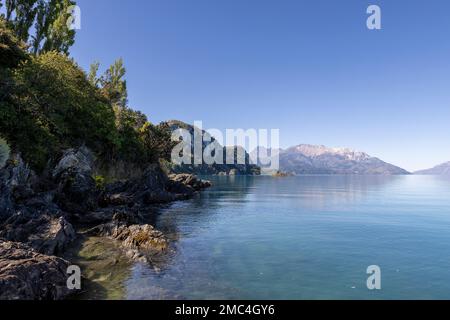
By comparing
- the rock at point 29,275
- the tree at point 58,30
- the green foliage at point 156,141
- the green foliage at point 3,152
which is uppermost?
the tree at point 58,30

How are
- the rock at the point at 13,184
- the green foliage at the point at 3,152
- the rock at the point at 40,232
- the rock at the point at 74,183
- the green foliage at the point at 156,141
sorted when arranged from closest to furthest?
the rock at the point at 40,232, the rock at the point at 13,184, the green foliage at the point at 3,152, the rock at the point at 74,183, the green foliage at the point at 156,141

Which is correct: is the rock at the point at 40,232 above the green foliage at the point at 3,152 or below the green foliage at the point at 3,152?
below

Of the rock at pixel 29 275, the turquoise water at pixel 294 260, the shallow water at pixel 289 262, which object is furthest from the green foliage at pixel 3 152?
the turquoise water at pixel 294 260

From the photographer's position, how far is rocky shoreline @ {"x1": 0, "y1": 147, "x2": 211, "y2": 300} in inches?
621

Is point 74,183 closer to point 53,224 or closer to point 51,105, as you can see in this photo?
point 51,105

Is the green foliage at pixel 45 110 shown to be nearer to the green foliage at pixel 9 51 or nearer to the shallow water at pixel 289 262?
the green foliage at pixel 9 51

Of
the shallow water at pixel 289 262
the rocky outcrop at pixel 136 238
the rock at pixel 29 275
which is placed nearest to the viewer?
the rock at pixel 29 275

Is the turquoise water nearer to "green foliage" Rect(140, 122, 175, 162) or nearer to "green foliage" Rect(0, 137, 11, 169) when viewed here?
"green foliage" Rect(0, 137, 11, 169)

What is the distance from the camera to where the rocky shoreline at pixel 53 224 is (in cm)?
1577

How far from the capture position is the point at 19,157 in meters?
32.2
